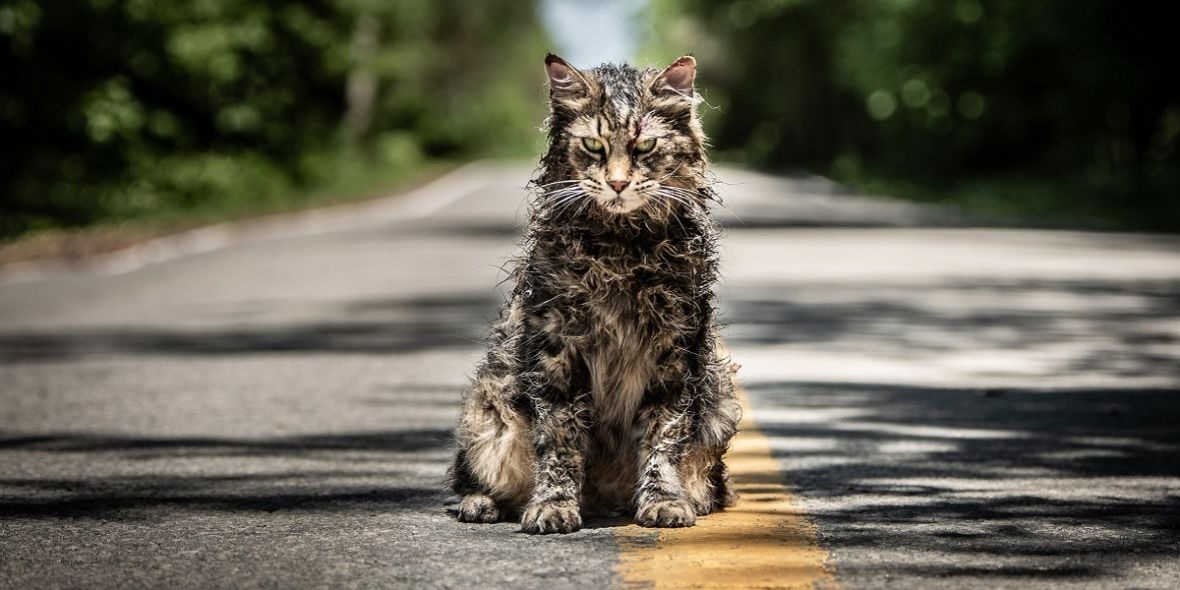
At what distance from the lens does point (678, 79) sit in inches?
192

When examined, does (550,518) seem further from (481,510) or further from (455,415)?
(455,415)

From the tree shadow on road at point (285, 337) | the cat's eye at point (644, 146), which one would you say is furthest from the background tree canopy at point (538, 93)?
the cat's eye at point (644, 146)

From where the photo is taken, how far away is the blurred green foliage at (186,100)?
29.7 m

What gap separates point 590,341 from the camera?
4.88 metres

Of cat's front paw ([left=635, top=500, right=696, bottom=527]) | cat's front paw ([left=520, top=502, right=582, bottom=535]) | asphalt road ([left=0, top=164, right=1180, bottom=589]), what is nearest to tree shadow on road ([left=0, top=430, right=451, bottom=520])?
asphalt road ([left=0, top=164, right=1180, bottom=589])

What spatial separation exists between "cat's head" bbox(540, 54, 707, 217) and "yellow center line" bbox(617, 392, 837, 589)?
0.97 metres

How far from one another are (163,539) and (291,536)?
1.26 feet

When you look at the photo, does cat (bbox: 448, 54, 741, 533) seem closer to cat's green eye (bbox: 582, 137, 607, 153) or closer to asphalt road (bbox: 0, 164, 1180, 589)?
cat's green eye (bbox: 582, 137, 607, 153)

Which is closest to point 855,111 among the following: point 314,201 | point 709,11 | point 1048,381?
point 709,11

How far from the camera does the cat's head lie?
15.7ft

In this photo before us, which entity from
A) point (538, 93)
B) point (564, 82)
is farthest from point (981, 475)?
point (538, 93)

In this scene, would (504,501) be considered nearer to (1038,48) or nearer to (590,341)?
(590,341)

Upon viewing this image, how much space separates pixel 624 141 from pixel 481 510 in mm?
1251

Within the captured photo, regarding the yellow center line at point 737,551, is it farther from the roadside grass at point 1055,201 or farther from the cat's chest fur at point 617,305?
the roadside grass at point 1055,201
